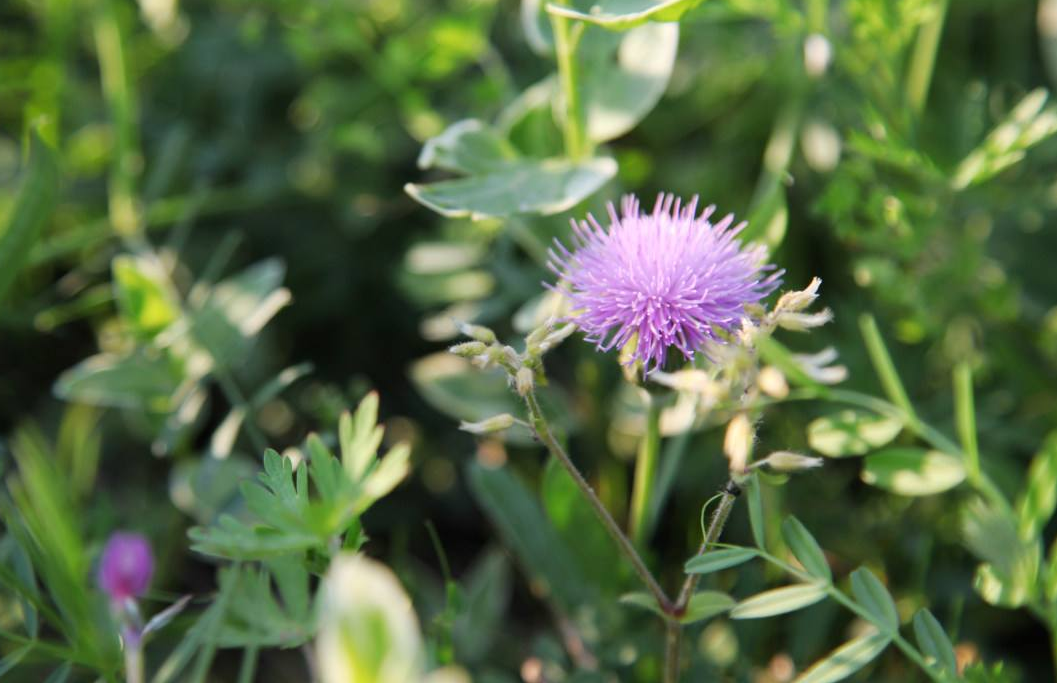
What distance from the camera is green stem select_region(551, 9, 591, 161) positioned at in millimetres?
824

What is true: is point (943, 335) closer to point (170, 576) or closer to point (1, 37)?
point (170, 576)

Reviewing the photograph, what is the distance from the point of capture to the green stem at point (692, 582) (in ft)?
2.04

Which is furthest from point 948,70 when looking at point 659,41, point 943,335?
point 659,41

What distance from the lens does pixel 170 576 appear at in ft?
3.59

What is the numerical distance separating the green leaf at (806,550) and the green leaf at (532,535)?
29cm

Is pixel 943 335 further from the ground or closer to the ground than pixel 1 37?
closer to the ground

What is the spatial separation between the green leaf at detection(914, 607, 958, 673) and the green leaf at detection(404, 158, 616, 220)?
1.32 feet

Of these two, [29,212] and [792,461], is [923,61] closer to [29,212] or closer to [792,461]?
[792,461]

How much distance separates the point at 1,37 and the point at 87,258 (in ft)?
1.08

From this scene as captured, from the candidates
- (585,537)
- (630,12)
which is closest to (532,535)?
(585,537)

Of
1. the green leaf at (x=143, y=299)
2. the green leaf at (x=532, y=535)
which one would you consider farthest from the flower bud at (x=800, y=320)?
the green leaf at (x=143, y=299)

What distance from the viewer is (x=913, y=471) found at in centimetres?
79

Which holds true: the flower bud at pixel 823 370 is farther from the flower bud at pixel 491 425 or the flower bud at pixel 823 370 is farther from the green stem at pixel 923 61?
the green stem at pixel 923 61

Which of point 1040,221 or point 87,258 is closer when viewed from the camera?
point 1040,221
